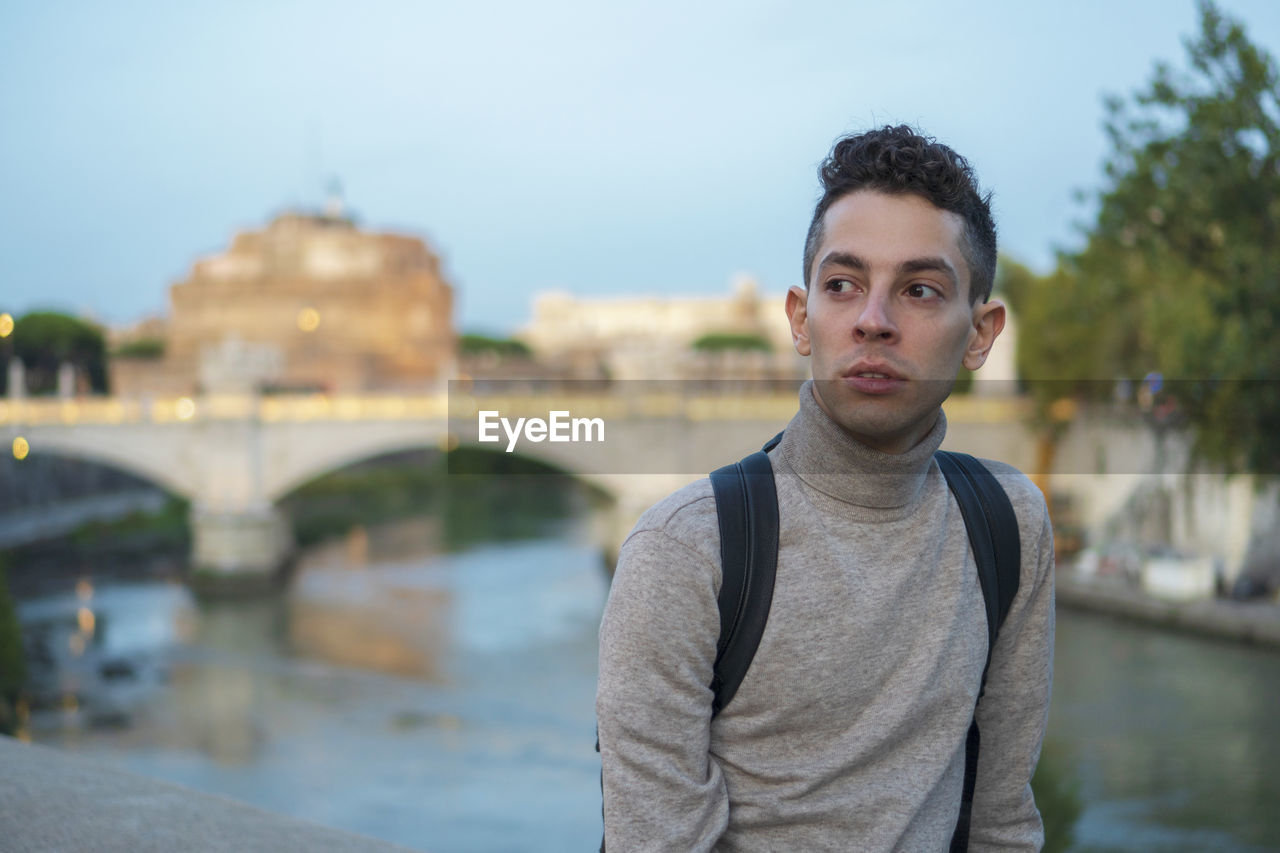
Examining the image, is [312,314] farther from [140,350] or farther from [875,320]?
[875,320]

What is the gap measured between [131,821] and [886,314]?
73.4 inches

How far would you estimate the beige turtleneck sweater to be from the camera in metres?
1.14

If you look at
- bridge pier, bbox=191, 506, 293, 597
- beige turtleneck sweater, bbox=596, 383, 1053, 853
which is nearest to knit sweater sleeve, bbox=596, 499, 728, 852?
beige turtleneck sweater, bbox=596, 383, 1053, 853

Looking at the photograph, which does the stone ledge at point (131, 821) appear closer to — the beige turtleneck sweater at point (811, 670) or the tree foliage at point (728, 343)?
the beige turtleneck sweater at point (811, 670)

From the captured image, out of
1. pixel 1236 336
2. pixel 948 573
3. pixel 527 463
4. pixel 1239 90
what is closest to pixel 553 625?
pixel 1236 336

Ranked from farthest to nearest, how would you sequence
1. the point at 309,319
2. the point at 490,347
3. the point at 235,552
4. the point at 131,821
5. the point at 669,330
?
the point at 669,330
the point at 490,347
the point at 309,319
the point at 235,552
the point at 131,821

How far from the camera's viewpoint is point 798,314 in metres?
1.39

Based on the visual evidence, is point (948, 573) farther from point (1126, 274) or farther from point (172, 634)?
point (172, 634)

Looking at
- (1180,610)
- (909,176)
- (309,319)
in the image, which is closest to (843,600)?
(909,176)

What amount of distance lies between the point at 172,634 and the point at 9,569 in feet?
20.6

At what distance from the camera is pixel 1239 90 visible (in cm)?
1227

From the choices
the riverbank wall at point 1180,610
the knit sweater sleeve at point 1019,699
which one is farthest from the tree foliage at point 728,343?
the knit sweater sleeve at point 1019,699

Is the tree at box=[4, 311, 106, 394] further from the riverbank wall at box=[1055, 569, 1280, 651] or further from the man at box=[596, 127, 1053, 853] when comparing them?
the man at box=[596, 127, 1053, 853]

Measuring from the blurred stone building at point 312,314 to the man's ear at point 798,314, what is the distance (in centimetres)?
3406
